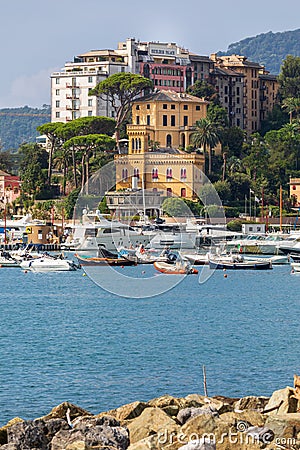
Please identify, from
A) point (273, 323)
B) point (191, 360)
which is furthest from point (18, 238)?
point (191, 360)

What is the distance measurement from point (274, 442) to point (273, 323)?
25.9 metres

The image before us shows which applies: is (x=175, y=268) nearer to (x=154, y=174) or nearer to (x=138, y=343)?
(x=138, y=343)

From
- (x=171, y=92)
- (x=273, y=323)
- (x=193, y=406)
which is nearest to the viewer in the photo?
(x=193, y=406)

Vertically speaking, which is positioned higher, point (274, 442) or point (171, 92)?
point (171, 92)

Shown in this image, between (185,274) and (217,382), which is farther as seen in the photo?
(185,274)

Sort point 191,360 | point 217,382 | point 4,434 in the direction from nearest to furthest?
point 4,434 < point 217,382 < point 191,360

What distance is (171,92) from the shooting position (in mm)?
106375

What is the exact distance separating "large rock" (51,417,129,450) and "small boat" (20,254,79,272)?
5156cm

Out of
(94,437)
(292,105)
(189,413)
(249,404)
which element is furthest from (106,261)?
Answer: (94,437)

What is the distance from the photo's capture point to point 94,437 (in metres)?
15.4

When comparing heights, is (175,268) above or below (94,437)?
above

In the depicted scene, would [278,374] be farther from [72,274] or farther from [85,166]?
[85,166]

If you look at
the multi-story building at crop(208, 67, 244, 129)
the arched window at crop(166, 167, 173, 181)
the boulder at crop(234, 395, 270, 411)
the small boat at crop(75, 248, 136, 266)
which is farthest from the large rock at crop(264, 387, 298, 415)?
the multi-story building at crop(208, 67, 244, 129)

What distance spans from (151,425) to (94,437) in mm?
1158
